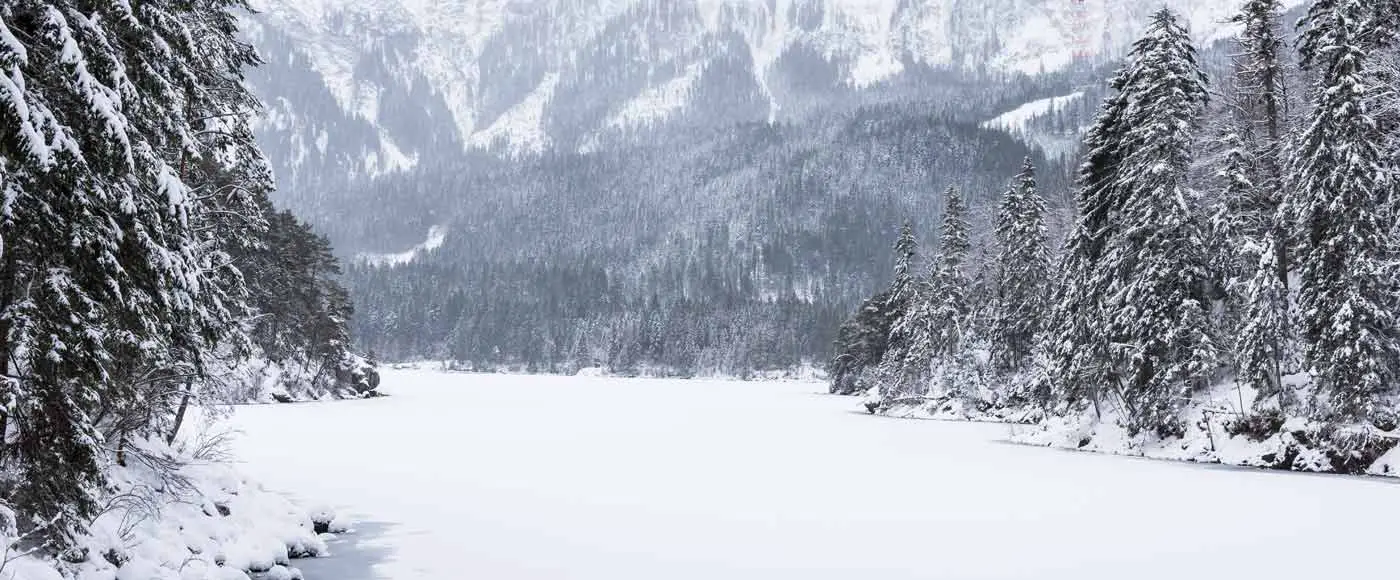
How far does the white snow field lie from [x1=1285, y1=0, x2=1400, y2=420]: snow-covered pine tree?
10.1ft

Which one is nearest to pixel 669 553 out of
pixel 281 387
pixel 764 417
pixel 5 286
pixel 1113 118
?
pixel 5 286

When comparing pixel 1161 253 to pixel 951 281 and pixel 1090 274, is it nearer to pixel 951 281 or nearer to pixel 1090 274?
pixel 1090 274

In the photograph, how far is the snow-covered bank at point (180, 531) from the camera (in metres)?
10.2

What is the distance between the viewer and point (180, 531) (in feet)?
42.3

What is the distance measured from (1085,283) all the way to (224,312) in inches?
1210

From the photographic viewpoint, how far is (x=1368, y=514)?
19.5m

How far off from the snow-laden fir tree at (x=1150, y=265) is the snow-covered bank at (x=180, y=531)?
2656 centimetres

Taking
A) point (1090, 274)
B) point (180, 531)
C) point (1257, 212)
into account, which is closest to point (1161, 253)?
point (1257, 212)

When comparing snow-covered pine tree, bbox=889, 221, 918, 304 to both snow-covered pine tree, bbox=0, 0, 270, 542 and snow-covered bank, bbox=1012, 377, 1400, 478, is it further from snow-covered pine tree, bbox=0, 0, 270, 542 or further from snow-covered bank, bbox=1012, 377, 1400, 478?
snow-covered pine tree, bbox=0, 0, 270, 542

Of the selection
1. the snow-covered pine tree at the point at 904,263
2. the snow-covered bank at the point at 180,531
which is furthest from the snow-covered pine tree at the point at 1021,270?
the snow-covered bank at the point at 180,531

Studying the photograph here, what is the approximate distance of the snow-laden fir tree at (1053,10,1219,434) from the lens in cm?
3147

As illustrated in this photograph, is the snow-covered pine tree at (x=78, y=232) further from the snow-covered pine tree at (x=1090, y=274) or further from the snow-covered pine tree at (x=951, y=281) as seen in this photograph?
the snow-covered pine tree at (x=951, y=281)

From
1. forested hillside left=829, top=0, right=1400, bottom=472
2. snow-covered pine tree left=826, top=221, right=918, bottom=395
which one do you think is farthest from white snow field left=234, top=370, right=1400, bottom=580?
snow-covered pine tree left=826, top=221, right=918, bottom=395

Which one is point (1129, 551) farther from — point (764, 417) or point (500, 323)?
point (500, 323)
